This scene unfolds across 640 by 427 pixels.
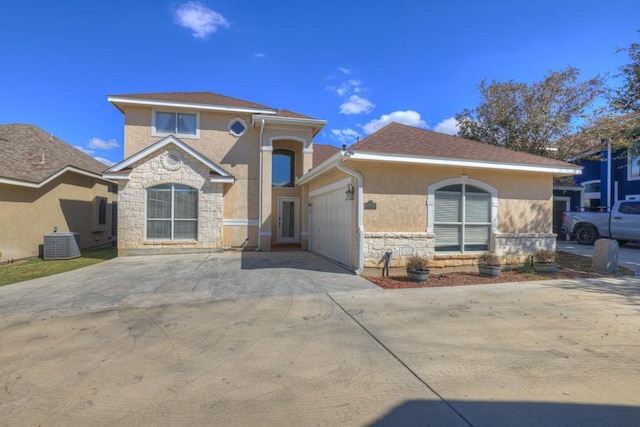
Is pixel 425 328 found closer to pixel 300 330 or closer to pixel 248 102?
pixel 300 330

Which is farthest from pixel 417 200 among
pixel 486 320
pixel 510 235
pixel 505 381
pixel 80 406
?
pixel 80 406

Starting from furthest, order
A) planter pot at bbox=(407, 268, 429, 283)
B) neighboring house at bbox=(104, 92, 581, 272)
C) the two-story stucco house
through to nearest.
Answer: the two-story stucco house → neighboring house at bbox=(104, 92, 581, 272) → planter pot at bbox=(407, 268, 429, 283)

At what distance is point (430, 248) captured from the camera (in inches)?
376

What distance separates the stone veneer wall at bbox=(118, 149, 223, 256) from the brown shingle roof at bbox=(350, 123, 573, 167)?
7.18m

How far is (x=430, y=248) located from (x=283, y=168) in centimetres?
916

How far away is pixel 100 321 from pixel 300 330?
3183 mm

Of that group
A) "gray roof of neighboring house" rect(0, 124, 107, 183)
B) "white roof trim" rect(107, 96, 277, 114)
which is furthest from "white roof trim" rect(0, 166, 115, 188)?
"white roof trim" rect(107, 96, 277, 114)

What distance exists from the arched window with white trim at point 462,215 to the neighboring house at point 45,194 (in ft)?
46.5

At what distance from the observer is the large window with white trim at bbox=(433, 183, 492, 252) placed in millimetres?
9789

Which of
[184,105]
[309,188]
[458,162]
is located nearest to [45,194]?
[184,105]

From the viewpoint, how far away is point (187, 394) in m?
3.16

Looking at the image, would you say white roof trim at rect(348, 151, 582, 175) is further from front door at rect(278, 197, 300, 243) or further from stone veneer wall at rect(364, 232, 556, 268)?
front door at rect(278, 197, 300, 243)

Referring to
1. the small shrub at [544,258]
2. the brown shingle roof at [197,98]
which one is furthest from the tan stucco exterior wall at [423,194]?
the brown shingle roof at [197,98]

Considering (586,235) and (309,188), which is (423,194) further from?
(586,235)
